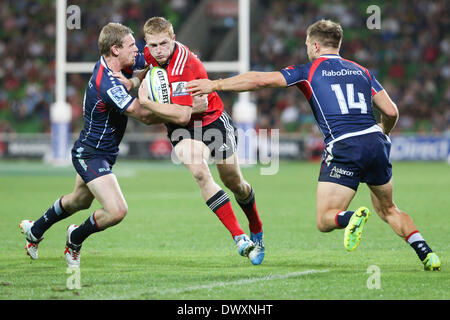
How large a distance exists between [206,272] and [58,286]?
1238mm

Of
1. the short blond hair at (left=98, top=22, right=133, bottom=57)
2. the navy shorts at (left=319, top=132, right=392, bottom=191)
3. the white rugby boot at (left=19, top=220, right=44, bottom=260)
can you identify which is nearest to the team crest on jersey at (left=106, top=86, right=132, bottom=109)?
the short blond hair at (left=98, top=22, right=133, bottom=57)

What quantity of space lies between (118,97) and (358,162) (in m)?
2.06

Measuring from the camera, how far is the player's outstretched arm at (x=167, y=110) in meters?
6.50

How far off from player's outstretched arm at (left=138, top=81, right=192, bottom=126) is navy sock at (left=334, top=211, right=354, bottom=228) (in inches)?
63.9

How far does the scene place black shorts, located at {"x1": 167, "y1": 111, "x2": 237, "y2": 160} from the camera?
6984 mm

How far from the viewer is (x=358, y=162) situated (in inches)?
237

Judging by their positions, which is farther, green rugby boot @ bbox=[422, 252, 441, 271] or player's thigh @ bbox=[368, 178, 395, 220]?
player's thigh @ bbox=[368, 178, 395, 220]

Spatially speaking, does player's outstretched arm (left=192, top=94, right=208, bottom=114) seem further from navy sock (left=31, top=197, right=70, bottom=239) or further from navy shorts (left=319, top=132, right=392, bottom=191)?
navy sock (left=31, top=197, right=70, bottom=239)

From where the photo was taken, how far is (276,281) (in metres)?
5.68

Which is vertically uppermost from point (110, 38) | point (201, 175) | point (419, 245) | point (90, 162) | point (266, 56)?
point (266, 56)

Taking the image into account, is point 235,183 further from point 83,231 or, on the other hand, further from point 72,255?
point 72,255

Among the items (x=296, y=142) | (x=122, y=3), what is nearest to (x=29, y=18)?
(x=122, y=3)

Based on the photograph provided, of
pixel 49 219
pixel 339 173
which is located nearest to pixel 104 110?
pixel 49 219

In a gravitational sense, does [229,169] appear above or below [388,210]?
above
